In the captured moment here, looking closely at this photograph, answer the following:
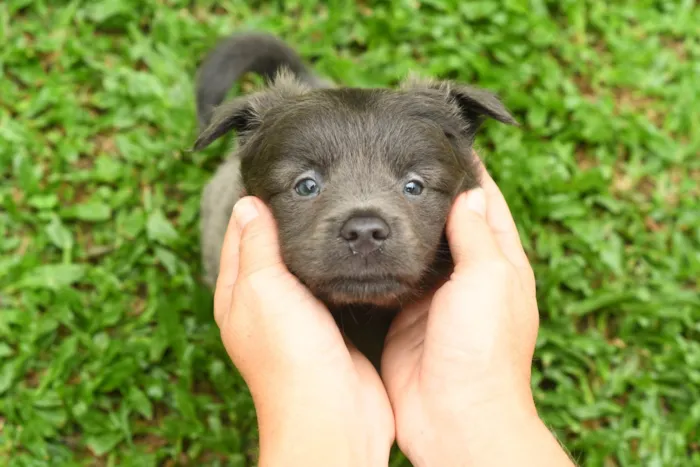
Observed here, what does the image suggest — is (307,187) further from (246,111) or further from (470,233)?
(470,233)

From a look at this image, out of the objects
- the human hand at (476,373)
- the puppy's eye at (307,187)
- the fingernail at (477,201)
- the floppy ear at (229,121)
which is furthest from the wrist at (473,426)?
the floppy ear at (229,121)

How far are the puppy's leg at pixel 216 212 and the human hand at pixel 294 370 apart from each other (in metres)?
0.89

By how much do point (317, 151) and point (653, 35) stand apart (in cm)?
358

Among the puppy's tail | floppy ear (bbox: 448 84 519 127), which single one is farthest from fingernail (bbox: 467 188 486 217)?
the puppy's tail

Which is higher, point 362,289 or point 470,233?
point 470,233

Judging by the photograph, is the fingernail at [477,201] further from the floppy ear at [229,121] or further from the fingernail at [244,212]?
the floppy ear at [229,121]

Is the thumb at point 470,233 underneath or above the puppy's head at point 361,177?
underneath

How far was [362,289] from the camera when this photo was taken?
2.69m

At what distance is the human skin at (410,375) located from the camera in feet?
8.42

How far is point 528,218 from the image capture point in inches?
176

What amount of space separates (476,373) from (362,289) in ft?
1.84

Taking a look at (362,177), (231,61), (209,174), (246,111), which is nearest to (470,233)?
(362,177)

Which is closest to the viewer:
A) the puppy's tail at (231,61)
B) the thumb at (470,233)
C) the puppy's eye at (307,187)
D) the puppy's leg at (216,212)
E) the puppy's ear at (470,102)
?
the thumb at (470,233)

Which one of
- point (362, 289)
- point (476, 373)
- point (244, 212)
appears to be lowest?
point (476, 373)
